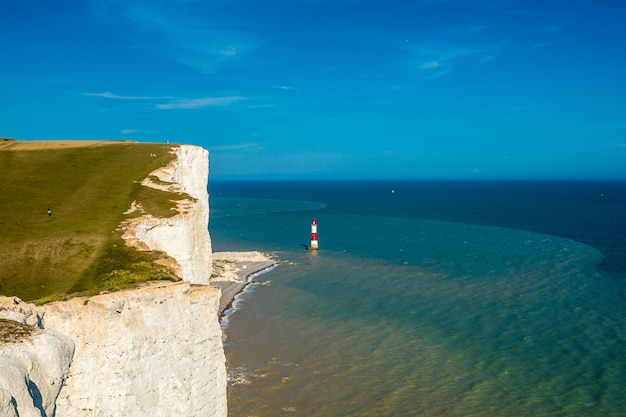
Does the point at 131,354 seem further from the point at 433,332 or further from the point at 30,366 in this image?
the point at 433,332

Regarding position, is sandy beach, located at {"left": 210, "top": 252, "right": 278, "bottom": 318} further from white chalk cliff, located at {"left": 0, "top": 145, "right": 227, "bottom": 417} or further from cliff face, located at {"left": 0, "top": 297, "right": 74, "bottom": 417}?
cliff face, located at {"left": 0, "top": 297, "right": 74, "bottom": 417}

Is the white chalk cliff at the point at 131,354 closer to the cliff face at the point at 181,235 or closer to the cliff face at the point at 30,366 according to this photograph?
the cliff face at the point at 30,366

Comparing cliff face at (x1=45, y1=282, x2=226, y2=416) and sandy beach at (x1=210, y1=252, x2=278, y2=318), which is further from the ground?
cliff face at (x1=45, y1=282, x2=226, y2=416)

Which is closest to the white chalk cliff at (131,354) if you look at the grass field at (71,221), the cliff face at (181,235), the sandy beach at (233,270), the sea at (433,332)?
the grass field at (71,221)

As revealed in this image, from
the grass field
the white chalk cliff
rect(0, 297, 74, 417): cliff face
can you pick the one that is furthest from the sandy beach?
rect(0, 297, 74, 417): cliff face

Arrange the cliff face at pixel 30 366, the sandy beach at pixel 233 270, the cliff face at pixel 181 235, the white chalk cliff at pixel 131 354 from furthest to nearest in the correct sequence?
the sandy beach at pixel 233 270 → the cliff face at pixel 181 235 → the white chalk cliff at pixel 131 354 → the cliff face at pixel 30 366

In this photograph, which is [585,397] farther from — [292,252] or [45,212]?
[292,252]

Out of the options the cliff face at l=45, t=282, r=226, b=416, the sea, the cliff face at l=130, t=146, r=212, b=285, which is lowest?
the sea
